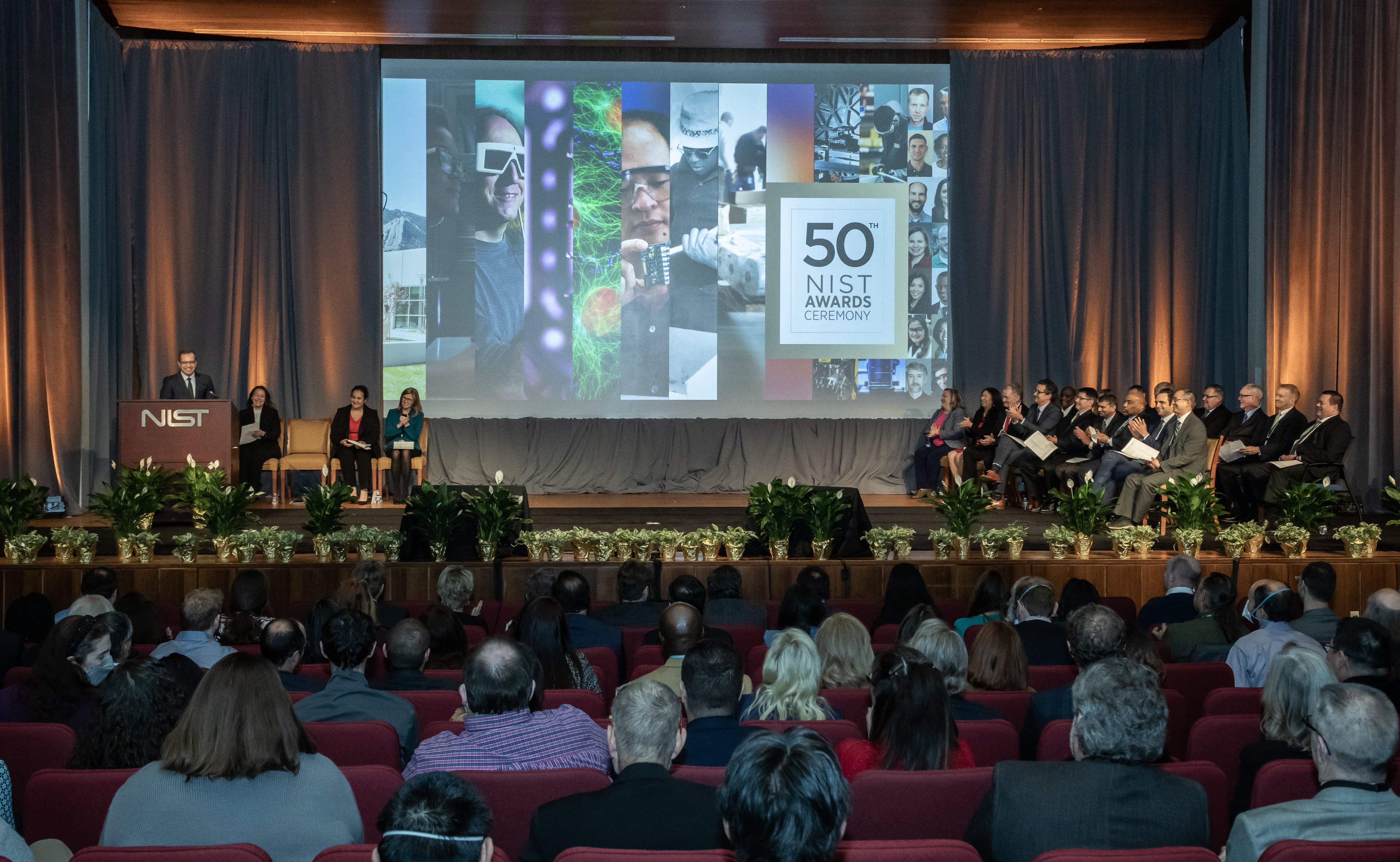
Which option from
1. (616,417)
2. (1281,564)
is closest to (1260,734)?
(1281,564)

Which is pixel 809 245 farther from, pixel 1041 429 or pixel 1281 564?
pixel 1281 564

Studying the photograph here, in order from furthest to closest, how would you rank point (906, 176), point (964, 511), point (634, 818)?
point (906, 176)
point (964, 511)
point (634, 818)

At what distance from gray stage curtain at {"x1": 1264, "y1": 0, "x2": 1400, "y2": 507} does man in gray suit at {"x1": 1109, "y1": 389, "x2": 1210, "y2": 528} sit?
170 centimetres

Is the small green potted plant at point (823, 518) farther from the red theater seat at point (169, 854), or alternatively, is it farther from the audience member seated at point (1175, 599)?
the red theater seat at point (169, 854)

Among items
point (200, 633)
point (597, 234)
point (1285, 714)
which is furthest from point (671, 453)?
point (1285, 714)

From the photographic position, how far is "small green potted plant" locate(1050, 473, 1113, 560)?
6.84 meters

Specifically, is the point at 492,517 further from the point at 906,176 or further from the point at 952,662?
the point at 906,176

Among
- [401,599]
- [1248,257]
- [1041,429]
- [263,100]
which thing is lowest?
[401,599]

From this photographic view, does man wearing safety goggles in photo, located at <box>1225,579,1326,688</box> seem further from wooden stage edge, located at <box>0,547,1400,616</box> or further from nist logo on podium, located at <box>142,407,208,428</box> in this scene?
nist logo on podium, located at <box>142,407,208,428</box>

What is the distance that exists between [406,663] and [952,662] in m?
1.55

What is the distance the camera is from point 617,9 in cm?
1042

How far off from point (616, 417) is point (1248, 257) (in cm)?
621

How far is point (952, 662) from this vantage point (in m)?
3.09

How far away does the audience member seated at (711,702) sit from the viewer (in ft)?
8.59
